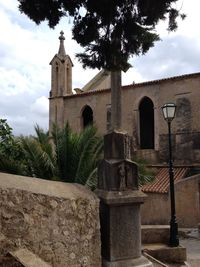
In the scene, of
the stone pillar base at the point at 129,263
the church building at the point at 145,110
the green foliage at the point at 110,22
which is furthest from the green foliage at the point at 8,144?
the church building at the point at 145,110

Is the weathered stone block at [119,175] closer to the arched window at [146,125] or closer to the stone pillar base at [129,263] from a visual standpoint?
the stone pillar base at [129,263]

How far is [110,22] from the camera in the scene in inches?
277

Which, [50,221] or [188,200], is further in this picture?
[188,200]

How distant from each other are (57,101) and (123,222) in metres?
20.4

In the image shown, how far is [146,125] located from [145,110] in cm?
94

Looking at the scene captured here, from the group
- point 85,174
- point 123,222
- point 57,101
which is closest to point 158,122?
point 57,101

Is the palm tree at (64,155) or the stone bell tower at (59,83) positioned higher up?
the stone bell tower at (59,83)

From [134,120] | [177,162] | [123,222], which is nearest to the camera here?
[123,222]

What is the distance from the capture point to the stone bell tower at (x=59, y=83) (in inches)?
969

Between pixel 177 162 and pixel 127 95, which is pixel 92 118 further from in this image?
pixel 177 162

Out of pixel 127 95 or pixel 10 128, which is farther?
pixel 127 95

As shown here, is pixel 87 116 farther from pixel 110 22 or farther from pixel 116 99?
pixel 110 22

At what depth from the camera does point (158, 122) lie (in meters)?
21.0

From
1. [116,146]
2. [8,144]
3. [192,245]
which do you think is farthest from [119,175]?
[192,245]
